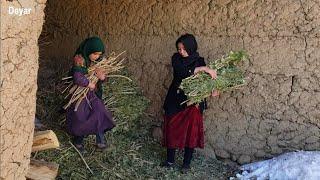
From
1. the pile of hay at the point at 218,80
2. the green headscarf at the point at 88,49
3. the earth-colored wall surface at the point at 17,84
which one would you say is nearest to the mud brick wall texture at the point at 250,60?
the pile of hay at the point at 218,80

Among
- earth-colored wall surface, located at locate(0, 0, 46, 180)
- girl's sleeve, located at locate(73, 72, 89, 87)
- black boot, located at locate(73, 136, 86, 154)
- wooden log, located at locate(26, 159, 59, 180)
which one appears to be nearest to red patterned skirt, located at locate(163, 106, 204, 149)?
black boot, located at locate(73, 136, 86, 154)

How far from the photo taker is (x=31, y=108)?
328cm

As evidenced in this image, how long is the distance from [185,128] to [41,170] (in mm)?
1635

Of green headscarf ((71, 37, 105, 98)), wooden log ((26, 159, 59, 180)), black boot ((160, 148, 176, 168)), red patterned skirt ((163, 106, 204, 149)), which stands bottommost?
black boot ((160, 148, 176, 168))

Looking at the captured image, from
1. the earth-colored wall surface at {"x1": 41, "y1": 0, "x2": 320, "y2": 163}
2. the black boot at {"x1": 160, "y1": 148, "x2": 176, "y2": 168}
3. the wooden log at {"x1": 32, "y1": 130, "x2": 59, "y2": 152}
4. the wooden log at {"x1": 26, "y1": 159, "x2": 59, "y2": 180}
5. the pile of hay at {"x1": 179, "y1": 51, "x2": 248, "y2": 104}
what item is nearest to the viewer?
the wooden log at {"x1": 32, "y1": 130, "x2": 59, "y2": 152}

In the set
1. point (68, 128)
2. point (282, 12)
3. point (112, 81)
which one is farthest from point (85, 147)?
point (282, 12)

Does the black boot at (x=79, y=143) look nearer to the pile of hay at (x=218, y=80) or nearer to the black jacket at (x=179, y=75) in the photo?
the black jacket at (x=179, y=75)

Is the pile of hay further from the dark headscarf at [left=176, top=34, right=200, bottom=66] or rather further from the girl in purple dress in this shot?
the girl in purple dress

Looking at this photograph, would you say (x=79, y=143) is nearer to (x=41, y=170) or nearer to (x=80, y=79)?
(x=80, y=79)

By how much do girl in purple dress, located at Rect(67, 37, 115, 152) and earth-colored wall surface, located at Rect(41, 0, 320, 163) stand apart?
1149mm

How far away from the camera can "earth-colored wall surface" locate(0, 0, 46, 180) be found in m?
2.91

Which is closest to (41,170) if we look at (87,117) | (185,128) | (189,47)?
(87,117)

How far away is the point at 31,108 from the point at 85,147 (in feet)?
6.44

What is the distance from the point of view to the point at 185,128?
509cm
